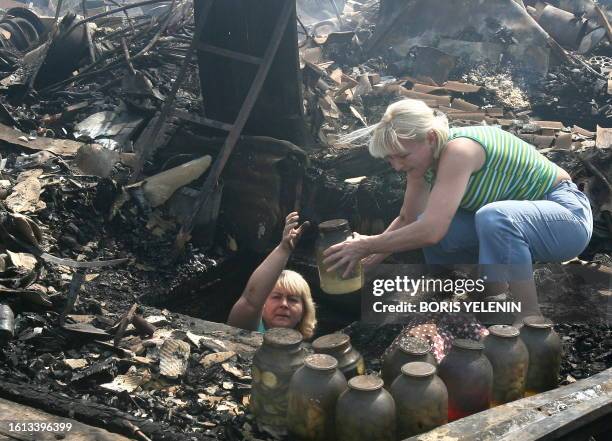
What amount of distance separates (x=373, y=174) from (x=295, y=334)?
436cm

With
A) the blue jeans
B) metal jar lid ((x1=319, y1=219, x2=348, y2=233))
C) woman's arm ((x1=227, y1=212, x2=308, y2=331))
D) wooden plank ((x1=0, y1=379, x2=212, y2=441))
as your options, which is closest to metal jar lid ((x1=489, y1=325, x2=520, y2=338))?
the blue jeans

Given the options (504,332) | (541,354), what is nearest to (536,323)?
(541,354)

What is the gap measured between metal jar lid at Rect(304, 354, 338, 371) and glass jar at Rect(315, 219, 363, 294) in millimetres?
978

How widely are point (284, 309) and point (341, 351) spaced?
5.02 feet

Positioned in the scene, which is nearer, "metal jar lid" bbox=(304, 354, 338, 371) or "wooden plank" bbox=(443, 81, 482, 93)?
"metal jar lid" bbox=(304, 354, 338, 371)

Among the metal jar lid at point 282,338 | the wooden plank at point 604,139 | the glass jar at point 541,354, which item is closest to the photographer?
the metal jar lid at point 282,338

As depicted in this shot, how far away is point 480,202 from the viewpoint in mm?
4410

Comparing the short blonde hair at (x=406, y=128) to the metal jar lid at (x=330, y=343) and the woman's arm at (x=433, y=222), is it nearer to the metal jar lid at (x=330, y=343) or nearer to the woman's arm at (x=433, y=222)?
the woman's arm at (x=433, y=222)

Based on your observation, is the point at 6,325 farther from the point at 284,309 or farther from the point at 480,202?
the point at 480,202

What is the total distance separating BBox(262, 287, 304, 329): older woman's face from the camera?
4852mm

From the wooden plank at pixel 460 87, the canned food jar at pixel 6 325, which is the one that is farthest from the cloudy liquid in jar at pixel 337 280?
the wooden plank at pixel 460 87

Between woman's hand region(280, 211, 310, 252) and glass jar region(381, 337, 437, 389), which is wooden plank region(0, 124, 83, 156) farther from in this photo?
glass jar region(381, 337, 437, 389)

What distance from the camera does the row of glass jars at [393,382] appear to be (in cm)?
302

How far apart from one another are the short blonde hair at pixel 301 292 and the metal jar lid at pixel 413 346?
60.4 inches
